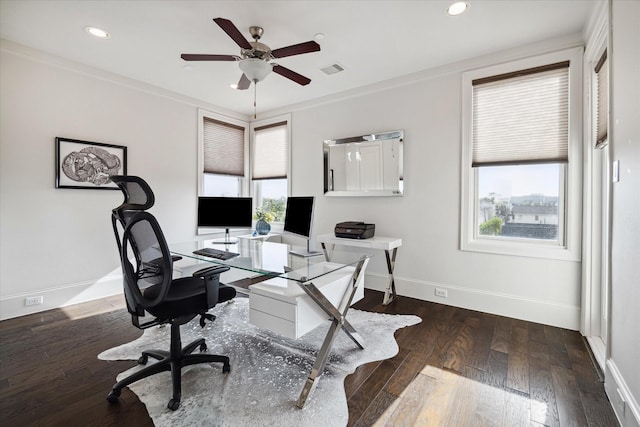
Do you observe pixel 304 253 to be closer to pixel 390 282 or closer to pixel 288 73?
pixel 390 282

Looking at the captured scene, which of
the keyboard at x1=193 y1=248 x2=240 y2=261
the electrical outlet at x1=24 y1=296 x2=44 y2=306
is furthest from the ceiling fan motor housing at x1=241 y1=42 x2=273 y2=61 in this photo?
the electrical outlet at x1=24 y1=296 x2=44 y2=306

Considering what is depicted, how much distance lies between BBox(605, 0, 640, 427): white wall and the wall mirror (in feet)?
6.60

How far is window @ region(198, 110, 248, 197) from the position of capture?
4.48 meters

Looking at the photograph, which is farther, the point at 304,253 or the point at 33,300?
the point at 33,300

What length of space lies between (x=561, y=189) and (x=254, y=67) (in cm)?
298

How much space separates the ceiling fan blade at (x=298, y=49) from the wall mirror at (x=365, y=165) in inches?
68.4

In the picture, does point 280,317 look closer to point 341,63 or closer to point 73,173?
point 341,63

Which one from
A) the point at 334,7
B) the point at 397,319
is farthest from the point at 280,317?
the point at 334,7

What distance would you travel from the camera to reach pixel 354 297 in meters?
2.30

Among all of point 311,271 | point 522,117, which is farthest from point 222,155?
point 522,117

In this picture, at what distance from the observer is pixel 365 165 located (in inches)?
152

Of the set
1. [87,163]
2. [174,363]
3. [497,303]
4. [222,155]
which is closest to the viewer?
[174,363]

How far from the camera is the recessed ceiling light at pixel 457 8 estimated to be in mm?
2235

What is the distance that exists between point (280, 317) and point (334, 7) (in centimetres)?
233
